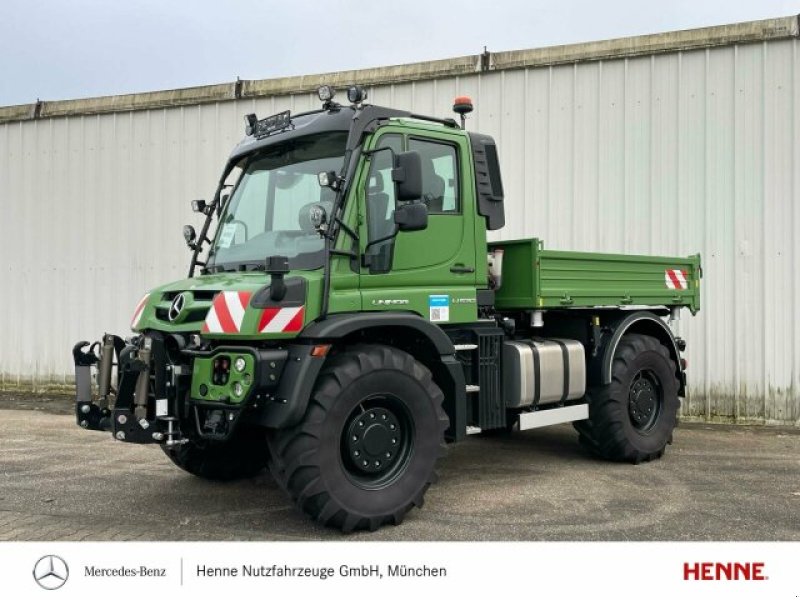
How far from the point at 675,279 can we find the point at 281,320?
4.52 metres

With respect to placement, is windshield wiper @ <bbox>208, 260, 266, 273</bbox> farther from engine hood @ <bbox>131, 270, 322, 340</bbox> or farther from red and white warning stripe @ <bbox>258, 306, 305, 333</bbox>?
red and white warning stripe @ <bbox>258, 306, 305, 333</bbox>

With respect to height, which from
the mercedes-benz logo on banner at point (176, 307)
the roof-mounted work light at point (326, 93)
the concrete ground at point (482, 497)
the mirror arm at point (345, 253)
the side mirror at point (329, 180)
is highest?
the roof-mounted work light at point (326, 93)

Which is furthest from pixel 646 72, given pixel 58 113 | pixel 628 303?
pixel 58 113

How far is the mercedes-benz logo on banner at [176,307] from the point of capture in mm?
4852

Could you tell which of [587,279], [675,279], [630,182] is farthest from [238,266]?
[630,182]

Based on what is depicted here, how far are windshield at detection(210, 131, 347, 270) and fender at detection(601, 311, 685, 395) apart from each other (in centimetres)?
307

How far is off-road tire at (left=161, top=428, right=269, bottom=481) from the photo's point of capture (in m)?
5.88

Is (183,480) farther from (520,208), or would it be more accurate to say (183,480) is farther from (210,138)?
(210,138)

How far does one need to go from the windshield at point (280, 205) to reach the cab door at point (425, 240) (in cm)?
32

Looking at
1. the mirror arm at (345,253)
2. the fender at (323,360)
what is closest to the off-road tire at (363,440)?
the fender at (323,360)

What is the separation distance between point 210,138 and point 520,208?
481 centimetres

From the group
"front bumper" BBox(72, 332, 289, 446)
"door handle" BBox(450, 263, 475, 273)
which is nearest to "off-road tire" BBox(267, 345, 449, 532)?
"front bumper" BBox(72, 332, 289, 446)

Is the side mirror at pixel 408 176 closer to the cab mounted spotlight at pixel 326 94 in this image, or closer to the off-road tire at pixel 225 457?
the cab mounted spotlight at pixel 326 94
